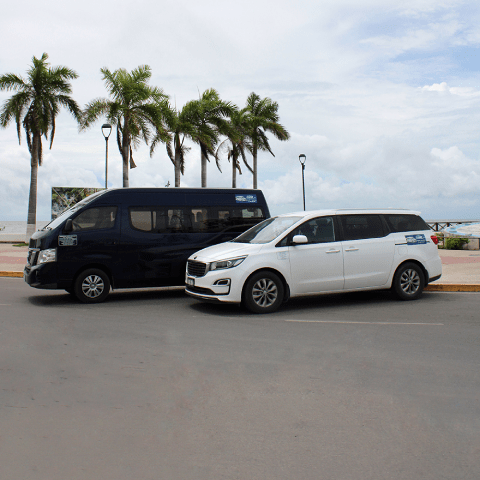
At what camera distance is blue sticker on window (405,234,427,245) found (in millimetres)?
10609

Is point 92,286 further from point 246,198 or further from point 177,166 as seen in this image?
point 177,166

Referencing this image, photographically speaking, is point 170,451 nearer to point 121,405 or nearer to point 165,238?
point 121,405

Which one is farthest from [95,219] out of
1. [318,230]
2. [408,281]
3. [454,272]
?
[454,272]

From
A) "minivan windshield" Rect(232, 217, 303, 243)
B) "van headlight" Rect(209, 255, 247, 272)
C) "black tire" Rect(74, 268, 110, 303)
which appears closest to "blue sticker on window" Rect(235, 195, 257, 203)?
"minivan windshield" Rect(232, 217, 303, 243)

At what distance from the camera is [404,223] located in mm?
10789

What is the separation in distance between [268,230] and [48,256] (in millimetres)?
4209

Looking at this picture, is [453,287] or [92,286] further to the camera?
[453,287]

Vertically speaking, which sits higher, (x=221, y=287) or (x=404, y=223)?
(x=404, y=223)

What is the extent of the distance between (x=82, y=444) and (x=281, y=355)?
300 cm

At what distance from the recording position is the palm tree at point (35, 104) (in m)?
33.9

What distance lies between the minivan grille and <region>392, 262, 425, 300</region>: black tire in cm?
376

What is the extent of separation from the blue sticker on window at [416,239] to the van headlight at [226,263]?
11.4 ft

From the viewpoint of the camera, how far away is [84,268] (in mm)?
10703

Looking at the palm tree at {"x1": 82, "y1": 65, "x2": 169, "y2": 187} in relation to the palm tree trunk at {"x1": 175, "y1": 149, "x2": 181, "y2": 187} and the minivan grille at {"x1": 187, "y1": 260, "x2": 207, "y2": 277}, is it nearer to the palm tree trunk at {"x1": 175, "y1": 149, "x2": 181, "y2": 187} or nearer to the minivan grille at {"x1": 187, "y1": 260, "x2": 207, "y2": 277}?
the palm tree trunk at {"x1": 175, "y1": 149, "x2": 181, "y2": 187}
